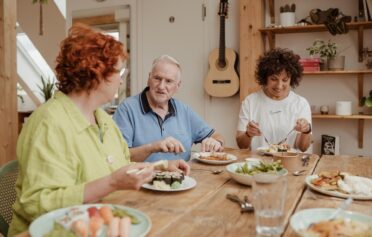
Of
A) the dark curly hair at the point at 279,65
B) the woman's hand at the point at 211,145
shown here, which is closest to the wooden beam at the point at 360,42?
the dark curly hair at the point at 279,65

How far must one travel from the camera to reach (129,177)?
107 centimetres

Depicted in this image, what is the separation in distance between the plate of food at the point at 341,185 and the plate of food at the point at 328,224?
0.27 m

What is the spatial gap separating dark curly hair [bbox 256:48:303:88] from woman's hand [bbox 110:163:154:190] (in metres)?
1.74

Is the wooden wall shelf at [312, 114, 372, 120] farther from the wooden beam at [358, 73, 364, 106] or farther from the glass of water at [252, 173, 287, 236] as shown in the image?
the glass of water at [252, 173, 287, 236]

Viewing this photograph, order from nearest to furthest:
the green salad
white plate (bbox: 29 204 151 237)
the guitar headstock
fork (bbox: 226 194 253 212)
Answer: white plate (bbox: 29 204 151 237) → fork (bbox: 226 194 253 212) → the green salad → the guitar headstock

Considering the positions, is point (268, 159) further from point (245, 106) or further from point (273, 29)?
point (273, 29)

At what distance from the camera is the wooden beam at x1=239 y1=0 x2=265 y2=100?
355 centimetres

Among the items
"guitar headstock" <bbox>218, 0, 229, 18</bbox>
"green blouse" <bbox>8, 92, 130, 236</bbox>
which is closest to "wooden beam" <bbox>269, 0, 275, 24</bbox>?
"guitar headstock" <bbox>218, 0, 229, 18</bbox>

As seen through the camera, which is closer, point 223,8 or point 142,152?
point 142,152

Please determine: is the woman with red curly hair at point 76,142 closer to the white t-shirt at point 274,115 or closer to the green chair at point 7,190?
the green chair at point 7,190

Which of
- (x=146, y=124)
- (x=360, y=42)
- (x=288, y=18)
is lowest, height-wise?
(x=146, y=124)

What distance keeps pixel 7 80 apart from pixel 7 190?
166cm

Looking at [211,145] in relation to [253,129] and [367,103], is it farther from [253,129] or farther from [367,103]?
[367,103]

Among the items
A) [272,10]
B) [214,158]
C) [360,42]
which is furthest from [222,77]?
[214,158]
